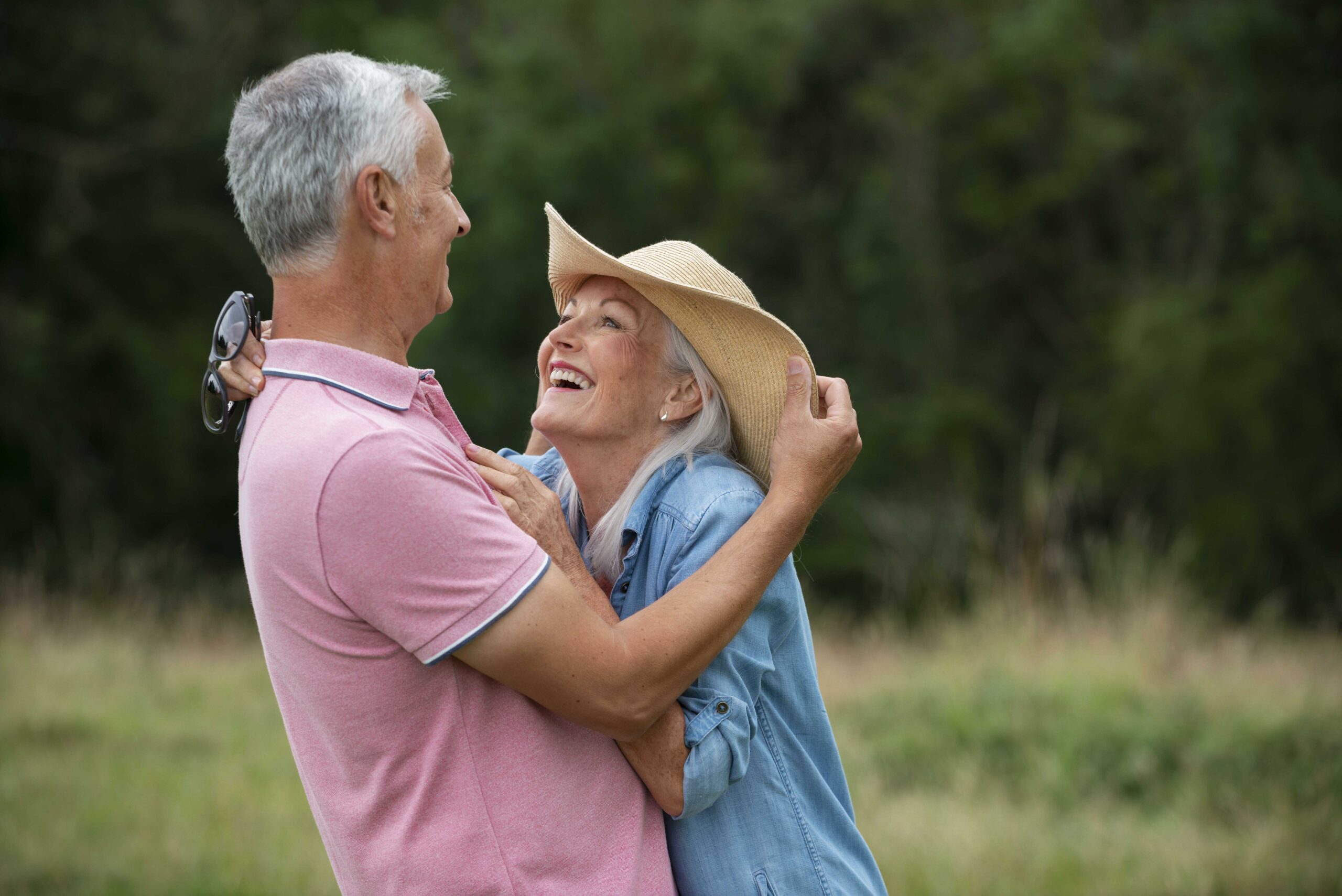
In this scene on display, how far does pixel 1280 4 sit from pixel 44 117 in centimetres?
1522

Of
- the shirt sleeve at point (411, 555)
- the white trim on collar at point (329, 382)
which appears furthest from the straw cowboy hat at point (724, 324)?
the shirt sleeve at point (411, 555)

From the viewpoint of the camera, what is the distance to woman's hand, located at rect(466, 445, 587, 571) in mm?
1876

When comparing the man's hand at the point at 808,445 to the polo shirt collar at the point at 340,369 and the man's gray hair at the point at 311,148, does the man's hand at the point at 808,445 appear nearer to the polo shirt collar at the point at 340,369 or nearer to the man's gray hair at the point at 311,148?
the polo shirt collar at the point at 340,369

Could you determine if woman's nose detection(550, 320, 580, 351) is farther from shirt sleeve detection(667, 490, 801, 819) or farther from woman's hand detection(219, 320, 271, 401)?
woman's hand detection(219, 320, 271, 401)

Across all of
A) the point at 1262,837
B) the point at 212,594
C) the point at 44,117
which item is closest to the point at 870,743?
the point at 1262,837

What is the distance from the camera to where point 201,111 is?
17.8 meters

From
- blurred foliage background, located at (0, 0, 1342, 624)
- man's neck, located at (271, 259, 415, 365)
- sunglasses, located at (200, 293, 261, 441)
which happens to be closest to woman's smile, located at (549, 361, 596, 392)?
man's neck, located at (271, 259, 415, 365)

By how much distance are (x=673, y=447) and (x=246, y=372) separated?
0.76 meters

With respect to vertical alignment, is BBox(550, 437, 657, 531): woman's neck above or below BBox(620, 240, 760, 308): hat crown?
→ below

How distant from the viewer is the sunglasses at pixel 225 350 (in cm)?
183

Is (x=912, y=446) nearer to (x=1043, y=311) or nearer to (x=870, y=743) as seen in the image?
(x=1043, y=311)

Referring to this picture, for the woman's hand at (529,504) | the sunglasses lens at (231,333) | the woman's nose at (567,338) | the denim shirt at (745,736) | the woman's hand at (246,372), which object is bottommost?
the denim shirt at (745,736)

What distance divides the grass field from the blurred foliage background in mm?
4089

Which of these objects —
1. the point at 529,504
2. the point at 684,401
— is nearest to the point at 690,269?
the point at 684,401
